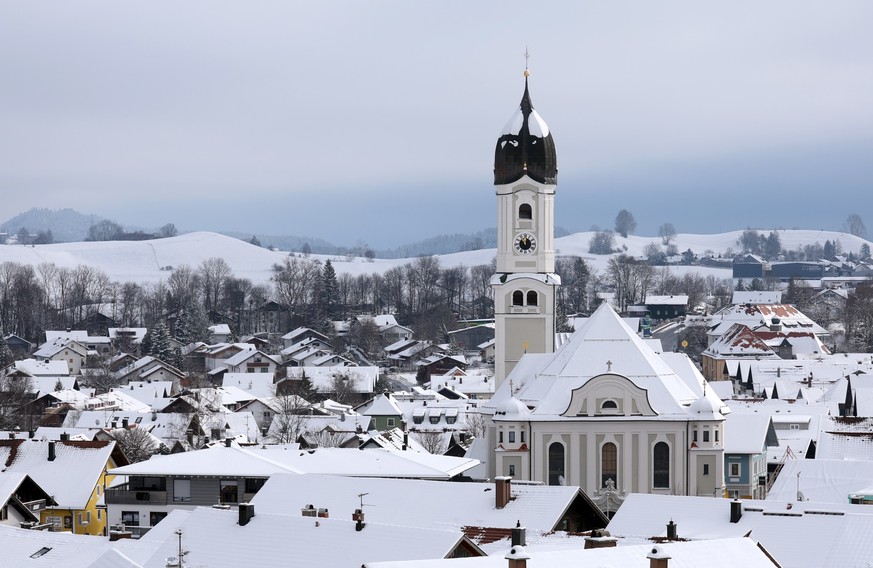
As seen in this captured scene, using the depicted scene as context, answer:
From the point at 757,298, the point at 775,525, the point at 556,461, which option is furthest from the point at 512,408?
the point at 757,298

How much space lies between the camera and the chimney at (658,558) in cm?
2369

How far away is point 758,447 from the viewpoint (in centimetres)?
5819

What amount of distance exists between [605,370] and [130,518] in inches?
652

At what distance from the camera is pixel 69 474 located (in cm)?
5350

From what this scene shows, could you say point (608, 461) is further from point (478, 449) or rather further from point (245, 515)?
point (245, 515)

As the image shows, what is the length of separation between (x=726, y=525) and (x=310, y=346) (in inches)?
4317

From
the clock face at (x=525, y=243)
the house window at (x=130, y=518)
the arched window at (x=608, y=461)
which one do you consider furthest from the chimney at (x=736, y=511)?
the clock face at (x=525, y=243)

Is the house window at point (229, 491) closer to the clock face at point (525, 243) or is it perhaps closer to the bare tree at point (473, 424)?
the clock face at point (525, 243)

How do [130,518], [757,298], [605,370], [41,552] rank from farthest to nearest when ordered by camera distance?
[757,298] < [605,370] < [130,518] < [41,552]

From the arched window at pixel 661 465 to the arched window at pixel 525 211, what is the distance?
53.0 feet

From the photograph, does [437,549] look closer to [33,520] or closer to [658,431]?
[33,520]

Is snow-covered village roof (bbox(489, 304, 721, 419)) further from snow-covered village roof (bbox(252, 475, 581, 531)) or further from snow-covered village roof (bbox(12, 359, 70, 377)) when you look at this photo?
snow-covered village roof (bbox(12, 359, 70, 377))

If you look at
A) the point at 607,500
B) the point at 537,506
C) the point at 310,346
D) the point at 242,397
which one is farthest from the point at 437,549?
the point at 310,346

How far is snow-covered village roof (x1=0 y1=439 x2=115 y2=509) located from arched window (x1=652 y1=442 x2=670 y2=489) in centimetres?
1832
